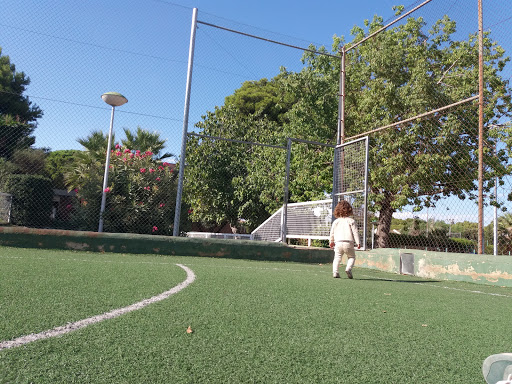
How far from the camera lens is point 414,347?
7.34 ft

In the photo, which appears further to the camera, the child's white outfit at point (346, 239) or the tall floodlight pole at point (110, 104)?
the tall floodlight pole at point (110, 104)

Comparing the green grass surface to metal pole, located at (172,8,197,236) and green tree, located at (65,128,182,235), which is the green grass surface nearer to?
metal pole, located at (172,8,197,236)

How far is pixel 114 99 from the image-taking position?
30.9 ft

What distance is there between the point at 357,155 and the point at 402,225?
1896mm

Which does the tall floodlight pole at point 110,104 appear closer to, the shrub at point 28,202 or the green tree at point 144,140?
the shrub at point 28,202

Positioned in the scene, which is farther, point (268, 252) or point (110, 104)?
point (110, 104)

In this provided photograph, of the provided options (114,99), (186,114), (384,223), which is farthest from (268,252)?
(114,99)

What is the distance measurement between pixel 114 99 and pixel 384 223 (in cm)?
735

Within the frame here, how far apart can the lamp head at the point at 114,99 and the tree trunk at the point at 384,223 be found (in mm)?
6877

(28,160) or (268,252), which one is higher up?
(28,160)

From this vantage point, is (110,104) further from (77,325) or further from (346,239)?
Answer: (77,325)

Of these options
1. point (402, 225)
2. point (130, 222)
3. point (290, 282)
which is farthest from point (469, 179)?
point (130, 222)

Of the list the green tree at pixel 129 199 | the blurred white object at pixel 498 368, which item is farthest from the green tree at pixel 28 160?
the blurred white object at pixel 498 368

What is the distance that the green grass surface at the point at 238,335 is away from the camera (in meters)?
1.69
